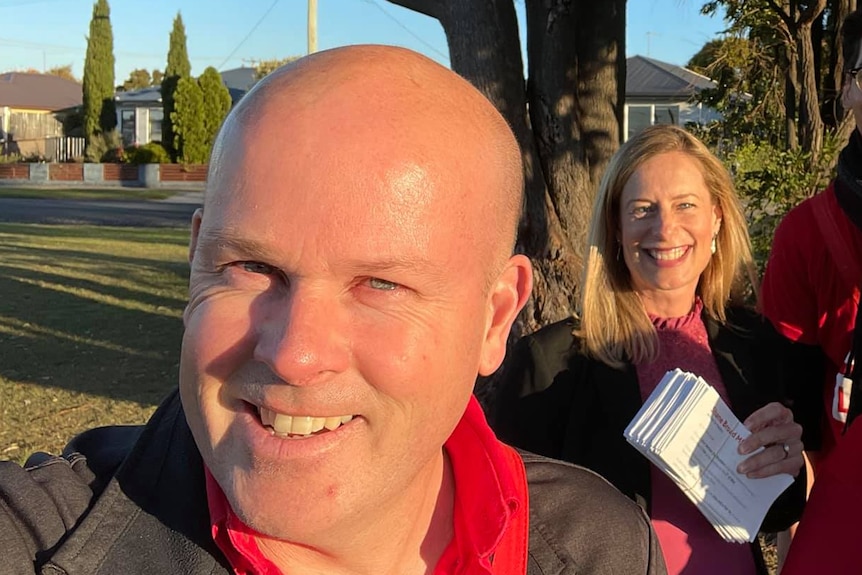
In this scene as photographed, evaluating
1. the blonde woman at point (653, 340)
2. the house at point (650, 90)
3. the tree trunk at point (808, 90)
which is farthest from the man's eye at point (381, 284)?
the house at point (650, 90)

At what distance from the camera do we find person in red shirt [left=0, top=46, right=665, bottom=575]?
4.01 feet

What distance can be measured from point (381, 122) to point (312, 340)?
0.32 m

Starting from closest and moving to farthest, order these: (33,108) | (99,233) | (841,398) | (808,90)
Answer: (841,398) < (808,90) < (99,233) < (33,108)

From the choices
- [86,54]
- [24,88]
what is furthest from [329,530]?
[24,88]

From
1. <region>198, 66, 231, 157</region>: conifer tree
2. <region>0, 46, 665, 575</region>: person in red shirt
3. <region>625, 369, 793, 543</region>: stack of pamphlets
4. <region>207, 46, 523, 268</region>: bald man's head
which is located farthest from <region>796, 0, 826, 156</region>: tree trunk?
<region>198, 66, 231, 157</region>: conifer tree

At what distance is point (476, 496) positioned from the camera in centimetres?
162

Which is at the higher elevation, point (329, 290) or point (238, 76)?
point (238, 76)

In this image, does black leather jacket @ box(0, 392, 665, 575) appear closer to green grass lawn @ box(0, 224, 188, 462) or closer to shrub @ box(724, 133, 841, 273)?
shrub @ box(724, 133, 841, 273)

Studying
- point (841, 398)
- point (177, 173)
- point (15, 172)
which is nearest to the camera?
point (841, 398)

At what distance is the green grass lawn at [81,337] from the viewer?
651 centimetres

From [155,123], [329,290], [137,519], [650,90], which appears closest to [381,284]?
[329,290]

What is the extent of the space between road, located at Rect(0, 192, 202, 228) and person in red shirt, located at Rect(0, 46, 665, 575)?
1958cm

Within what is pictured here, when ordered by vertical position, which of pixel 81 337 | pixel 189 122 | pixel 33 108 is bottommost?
Result: pixel 81 337

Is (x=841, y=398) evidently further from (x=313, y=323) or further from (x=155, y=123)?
(x=155, y=123)
